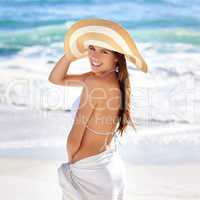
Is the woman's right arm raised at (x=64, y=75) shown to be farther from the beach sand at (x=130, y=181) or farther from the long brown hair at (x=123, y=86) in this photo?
the beach sand at (x=130, y=181)

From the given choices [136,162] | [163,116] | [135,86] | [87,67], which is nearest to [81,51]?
[136,162]

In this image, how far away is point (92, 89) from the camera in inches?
81.2

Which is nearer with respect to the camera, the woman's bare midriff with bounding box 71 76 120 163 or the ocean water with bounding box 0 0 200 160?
the woman's bare midriff with bounding box 71 76 120 163

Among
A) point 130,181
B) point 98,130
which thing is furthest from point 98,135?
point 130,181

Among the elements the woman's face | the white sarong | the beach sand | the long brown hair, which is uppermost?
the woman's face

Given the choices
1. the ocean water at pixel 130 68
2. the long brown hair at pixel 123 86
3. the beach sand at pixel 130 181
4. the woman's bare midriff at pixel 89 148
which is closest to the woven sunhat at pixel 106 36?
the long brown hair at pixel 123 86

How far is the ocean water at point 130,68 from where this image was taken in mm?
5770

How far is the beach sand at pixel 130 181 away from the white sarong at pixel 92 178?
4.05 ft

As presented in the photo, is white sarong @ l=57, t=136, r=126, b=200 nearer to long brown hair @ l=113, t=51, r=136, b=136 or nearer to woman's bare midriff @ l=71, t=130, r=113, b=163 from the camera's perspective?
woman's bare midriff @ l=71, t=130, r=113, b=163

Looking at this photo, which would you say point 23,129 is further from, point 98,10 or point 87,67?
point 98,10

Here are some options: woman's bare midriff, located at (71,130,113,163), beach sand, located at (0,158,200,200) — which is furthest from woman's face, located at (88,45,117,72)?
beach sand, located at (0,158,200,200)

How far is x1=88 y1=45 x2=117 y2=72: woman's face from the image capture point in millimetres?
2113

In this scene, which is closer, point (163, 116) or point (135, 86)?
point (163, 116)

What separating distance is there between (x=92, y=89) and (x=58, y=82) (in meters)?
0.20
